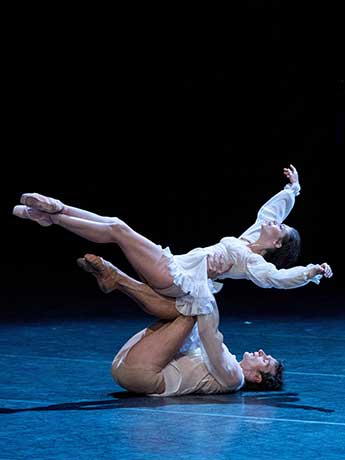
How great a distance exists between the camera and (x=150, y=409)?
3930 mm

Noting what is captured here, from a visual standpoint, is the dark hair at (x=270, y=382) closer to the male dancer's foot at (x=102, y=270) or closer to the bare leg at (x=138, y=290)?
the bare leg at (x=138, y=290)

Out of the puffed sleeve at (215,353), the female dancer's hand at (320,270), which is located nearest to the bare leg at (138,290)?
the puffed sleeve at (215,353)

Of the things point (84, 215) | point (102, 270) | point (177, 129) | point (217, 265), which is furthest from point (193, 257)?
point (177, 129)

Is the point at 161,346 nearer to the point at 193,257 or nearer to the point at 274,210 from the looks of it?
the point at 193,257

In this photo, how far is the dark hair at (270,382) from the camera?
4.34 meters

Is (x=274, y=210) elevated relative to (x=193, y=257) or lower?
elevated

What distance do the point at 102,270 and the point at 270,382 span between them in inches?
33.8

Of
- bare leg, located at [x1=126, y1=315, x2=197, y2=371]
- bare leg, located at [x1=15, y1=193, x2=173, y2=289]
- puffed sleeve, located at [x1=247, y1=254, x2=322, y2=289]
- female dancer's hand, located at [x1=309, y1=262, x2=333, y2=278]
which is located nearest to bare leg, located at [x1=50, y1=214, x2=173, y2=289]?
bare leg, located at [x1=15, y1=193, x2=173, y2=289]

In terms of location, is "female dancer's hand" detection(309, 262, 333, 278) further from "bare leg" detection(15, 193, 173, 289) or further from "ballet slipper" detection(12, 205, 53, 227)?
"ballet slipper" detection(12, 205, 53, 227)

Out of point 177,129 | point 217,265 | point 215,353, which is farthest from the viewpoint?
point 177,129

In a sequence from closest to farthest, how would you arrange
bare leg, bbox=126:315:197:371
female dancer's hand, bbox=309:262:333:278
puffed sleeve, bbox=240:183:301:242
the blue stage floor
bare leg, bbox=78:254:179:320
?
the blue stage floor < female dancer's hand, bbox=309:262:333:278 < bare leg, bbox=126:315:197:371 < bare leg, bbox=78:254:179:320 < puffed sleeve, bbox=240:183:301:242

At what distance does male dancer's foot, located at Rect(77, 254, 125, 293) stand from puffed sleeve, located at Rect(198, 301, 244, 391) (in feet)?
1.31

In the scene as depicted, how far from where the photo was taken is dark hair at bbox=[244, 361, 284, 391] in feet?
14.3

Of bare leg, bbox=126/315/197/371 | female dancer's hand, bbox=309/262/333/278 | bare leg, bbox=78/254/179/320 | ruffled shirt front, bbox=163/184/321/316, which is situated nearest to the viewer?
female dancer's hand, bbox=309/262/333/278
